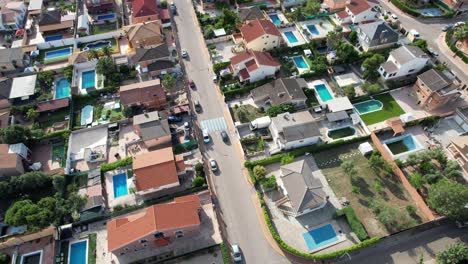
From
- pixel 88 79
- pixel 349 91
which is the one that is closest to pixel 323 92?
pixel 349 91

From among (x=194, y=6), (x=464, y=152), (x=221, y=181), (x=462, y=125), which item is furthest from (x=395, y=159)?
(x=194, y=6)

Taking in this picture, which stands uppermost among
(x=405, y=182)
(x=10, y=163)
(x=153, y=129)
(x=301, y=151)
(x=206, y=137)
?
(x=153, y=129)

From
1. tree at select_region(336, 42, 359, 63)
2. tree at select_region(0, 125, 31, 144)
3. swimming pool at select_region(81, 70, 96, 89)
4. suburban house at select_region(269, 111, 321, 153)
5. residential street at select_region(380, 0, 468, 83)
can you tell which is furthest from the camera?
residential street at select_region(380, 0, 468, 83)

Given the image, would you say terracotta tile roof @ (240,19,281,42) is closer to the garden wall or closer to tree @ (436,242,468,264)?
the garden wall

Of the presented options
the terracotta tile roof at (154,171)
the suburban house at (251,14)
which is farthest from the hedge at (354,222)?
the suburban house at (251,14)

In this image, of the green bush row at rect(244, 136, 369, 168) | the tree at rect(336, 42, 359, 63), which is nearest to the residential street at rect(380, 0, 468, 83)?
the tree at rect(336, 42, 359, 63)

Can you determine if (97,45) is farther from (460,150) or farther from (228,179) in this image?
(460,150)

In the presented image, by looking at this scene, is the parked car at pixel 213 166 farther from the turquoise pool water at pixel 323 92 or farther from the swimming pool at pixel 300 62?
the swimming pool at pixel 300 62
